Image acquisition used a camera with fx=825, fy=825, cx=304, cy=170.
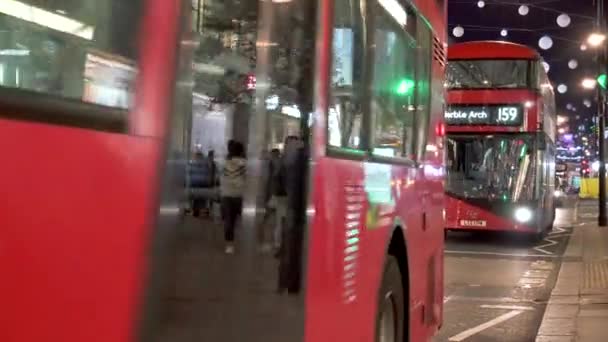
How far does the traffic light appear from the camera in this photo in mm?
5407

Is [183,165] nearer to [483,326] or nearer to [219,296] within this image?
[219,296]

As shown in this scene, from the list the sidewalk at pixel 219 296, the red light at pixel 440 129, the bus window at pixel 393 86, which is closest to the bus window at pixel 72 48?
the sidewalk at pixel 219 296

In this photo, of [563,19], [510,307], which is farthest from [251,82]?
[563,19]

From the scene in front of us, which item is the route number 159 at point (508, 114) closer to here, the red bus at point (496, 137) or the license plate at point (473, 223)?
the red bus at point (496, 137)

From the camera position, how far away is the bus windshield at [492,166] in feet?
62.5

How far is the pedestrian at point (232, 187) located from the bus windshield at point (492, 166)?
16858 mm

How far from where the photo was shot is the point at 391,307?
5.14 metres

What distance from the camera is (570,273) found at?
14.1 meters

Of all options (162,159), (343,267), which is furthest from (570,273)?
(162,159)

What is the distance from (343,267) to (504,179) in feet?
52.8

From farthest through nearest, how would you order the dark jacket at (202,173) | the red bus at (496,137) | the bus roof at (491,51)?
the bus roof at (491,51), the red bus at (496,137), the dark jacket at (202,173)

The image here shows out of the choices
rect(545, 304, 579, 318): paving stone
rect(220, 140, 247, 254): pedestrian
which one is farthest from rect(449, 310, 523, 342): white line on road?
rect(220, 140, 247, 254): pedestrian

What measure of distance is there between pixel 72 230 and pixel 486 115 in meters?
18.1

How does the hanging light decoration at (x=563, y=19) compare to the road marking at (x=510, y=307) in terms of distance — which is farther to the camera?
the hanging light decoration at (x=563, y=19)
